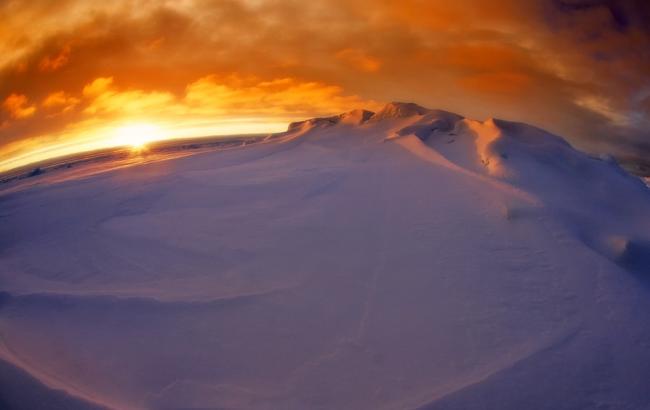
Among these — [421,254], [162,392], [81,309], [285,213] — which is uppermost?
[285,213]

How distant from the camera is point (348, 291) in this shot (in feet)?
9.59

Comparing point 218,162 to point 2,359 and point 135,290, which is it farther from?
point 2,359

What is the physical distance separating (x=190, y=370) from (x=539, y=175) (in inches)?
172

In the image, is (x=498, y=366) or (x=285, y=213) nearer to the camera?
(x=498, y=366)

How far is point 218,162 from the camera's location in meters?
6.66

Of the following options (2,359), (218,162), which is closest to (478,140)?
(218,162)

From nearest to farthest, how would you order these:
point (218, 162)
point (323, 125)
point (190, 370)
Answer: point (190, 370)
point (218, 162)
point (323, 125)

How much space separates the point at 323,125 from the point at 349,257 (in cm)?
505

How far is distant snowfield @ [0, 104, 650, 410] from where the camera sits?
215 cm

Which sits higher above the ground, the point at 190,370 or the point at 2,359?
the point at 2,359

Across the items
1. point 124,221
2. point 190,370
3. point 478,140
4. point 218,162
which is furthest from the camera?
point 218,162

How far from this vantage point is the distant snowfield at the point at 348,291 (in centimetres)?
215

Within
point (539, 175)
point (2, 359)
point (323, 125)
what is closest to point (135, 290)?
point (2, 359)

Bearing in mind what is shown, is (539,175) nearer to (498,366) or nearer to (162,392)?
(498,366)
